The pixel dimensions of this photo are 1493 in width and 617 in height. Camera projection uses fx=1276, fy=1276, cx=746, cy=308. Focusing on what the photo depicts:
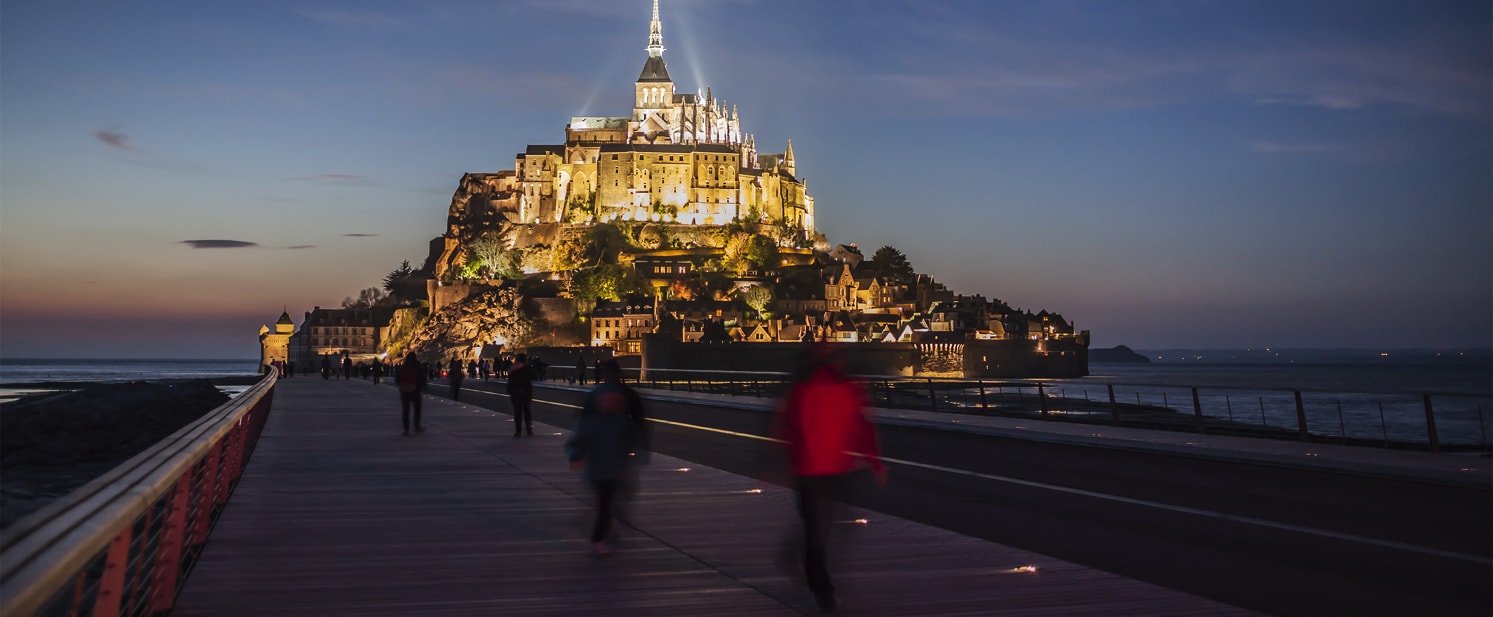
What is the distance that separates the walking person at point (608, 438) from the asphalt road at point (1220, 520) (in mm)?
2530

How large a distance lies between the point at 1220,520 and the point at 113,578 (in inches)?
316

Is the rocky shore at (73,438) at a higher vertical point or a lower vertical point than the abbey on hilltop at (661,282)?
lower

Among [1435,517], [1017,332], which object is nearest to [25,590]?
[1435,517]

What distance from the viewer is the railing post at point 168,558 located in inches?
219

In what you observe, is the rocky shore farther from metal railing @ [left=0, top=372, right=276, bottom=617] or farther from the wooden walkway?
metal railing @ [left=0, top=372, right=276, bottom=617]

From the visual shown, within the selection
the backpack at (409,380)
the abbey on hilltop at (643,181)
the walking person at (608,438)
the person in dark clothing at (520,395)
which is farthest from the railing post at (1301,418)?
the abbey on hilltop at (643,181)

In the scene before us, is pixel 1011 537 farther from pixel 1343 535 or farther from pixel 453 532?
pixel 453 532

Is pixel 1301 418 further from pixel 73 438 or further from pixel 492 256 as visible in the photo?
pixel 492 256

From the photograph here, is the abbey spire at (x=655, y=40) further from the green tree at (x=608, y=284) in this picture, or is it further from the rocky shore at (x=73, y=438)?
the rocky shore at (x=73, y=438)

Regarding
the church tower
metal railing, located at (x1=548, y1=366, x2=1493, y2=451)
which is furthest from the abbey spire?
metal railing, located at (x1=548, y1=366, x2=1493, y2=451)

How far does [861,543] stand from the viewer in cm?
809

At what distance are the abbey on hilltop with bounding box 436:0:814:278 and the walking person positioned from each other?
133578 millimetres

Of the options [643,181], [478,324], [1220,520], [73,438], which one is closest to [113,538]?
[1220,520]

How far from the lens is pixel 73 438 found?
3216 centimetres
